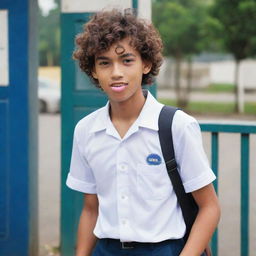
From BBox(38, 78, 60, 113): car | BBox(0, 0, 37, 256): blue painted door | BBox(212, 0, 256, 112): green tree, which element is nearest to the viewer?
BBox(0, 0, 37, 256): blue painted door

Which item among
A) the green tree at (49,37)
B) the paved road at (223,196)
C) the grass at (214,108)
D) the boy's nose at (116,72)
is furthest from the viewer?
the green tree at (49,37)

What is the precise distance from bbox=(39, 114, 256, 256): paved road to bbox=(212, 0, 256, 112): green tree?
6.28 m

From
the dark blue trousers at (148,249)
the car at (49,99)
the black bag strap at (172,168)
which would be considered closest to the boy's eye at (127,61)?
the black bag strap at (172,168)

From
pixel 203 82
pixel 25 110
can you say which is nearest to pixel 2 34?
pixel 25 110

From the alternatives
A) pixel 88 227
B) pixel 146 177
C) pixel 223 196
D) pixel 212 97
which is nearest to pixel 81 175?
pixel 88 227

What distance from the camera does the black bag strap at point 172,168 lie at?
2004 mm

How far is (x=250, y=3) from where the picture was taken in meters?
17.8

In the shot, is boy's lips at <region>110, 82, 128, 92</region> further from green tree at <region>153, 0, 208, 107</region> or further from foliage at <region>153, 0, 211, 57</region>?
foliage at <region>153, 0, 211, 57</region>

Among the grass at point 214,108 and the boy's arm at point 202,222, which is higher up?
the boy's arm at point 202,222

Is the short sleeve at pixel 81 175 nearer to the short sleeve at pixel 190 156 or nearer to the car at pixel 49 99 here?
the short sleeve at pixel 190 156

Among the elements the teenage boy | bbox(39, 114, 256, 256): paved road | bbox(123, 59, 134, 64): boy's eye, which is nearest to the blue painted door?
bbox(39, 114, 256, 256): paved road

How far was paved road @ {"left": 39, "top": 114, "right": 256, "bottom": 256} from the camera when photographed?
528 cm

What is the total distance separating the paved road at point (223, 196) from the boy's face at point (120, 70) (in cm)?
300

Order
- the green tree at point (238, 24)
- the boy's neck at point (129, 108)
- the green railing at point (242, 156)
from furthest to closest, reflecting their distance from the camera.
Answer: the green tree at point (238, 24) < the green railing at point (242, 156) < the boy's neck at point (129, 108)
